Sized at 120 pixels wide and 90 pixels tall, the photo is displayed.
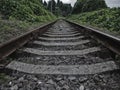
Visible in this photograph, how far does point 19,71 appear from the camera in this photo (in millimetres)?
2816

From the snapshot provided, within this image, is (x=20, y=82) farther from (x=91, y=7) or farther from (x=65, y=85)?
(x=91, y=7)

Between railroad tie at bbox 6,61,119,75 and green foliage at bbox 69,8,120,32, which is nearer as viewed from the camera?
railroad tie at bbox 6,61,119,75

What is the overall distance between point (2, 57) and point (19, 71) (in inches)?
14.9

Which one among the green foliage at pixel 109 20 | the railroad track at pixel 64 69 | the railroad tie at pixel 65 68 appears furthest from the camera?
the green foliage at pixel 109 20

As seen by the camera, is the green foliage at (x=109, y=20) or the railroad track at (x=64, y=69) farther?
the green foliage at (x=109, y=20)

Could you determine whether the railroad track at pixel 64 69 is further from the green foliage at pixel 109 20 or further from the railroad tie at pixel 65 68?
the green foliage at pixel 109 20

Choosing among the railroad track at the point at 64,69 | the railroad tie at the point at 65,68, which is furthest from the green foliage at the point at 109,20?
the railroad tie at the point at 65,68

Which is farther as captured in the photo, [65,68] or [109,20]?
[109,20]

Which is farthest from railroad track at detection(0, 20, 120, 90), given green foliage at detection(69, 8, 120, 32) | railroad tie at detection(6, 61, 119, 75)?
green foliage at detection(69, 8, 120, 32)

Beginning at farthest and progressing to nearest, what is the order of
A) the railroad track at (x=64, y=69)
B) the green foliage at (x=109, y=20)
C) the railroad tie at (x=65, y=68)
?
1. the green foliage at (x=109, y=20)
2. the railroad tie at (x=65, y=68)
3. the railroad track at (x=64, y=69)

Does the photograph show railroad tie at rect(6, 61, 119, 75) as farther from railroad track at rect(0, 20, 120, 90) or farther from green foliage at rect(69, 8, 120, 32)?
green foliage at rect(69, 8, 120, 32)

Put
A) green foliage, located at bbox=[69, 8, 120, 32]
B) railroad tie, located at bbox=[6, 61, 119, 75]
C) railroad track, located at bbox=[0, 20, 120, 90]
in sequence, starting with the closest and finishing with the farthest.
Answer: railroad track, located at bbox=[0, 20, 120, 90] < railroad tie, located at bbox=[6, 61, 119, 75] < green foliage, located at bbox=[69, 8, 120, 32]

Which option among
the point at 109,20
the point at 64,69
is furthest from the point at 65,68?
the point at 109,20

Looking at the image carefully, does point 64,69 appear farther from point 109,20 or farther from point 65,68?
point 109,20
